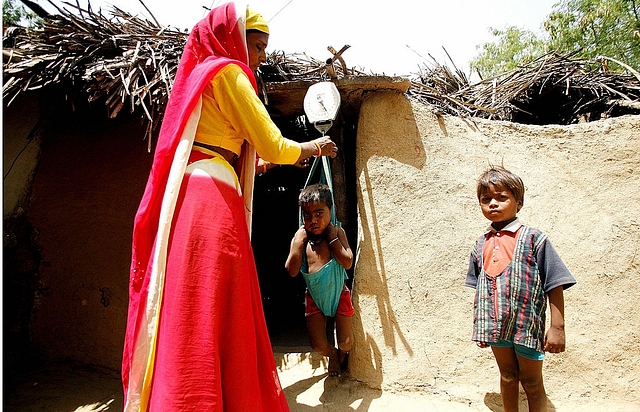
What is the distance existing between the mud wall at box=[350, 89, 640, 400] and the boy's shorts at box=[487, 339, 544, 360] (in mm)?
676

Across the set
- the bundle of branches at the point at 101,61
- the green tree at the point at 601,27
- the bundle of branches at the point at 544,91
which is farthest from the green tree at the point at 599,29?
the bundle of branches at the point at 101,61

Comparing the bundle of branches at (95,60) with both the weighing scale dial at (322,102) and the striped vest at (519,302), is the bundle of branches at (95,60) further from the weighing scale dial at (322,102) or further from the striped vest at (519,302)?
the striped vest at (519,302)

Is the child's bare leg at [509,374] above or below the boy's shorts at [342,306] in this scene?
below

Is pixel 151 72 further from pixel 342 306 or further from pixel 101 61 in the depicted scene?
pixel 342 306

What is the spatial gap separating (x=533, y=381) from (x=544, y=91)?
9.31ft

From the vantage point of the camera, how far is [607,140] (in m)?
2.86

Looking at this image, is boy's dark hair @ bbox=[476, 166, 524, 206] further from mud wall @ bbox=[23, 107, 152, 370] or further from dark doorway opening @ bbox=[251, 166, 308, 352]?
dark doorway opening @ bbox=[251, 166, 308, 352]

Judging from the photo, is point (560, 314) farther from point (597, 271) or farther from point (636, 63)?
point (636, 63)

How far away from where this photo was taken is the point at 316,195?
8.35 ft

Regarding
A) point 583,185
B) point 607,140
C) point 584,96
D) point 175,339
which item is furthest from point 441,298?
point 584,96

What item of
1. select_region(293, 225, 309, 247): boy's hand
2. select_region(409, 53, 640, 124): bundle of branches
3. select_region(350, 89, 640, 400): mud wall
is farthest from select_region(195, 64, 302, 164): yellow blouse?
select_region(409, 53, 640, 124): bundle of branches

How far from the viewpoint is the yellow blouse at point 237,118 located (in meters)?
1.70

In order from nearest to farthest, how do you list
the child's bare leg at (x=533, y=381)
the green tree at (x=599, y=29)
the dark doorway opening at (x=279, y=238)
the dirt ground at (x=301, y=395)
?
the child's bare leg at (x=533, y=381)
the dirt ground at (x=301, y=395)
the dark doorway opening at (x=279, y=238)
the green tree at (x=599, y=29)

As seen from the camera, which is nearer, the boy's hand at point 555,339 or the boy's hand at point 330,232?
the boy's hand at point 555,339
